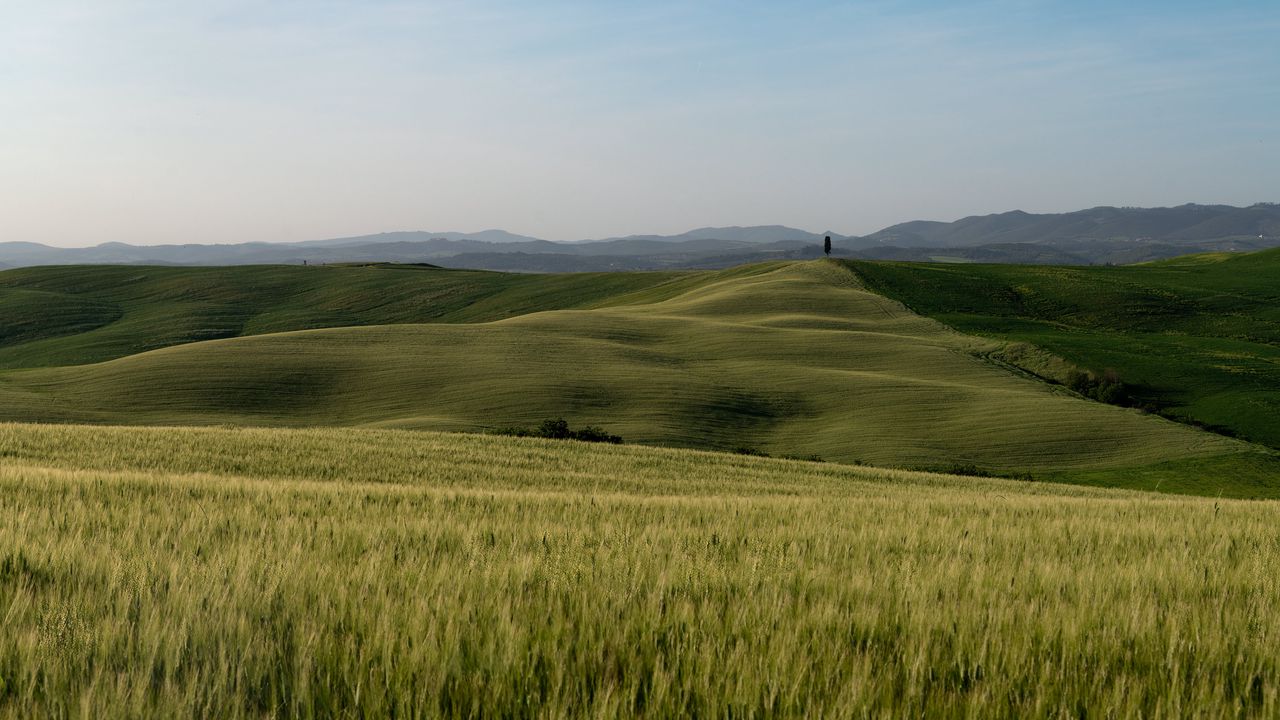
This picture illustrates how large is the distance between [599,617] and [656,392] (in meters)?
41.2

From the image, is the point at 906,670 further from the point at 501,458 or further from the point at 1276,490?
the point at 1276,490

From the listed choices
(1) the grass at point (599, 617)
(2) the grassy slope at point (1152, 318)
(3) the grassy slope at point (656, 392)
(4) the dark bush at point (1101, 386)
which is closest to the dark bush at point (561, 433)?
(3) the grassy slope at point (656, 392)

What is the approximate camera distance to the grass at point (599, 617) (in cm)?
240

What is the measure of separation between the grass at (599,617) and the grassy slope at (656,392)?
104 ft

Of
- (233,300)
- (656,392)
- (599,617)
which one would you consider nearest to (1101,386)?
(656,392)

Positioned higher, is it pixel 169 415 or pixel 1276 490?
pixel 169 415

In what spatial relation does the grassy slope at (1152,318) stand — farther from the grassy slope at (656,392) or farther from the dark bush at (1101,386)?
the grassy slope at (656,392)

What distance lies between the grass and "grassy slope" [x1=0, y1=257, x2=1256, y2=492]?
1253 inches

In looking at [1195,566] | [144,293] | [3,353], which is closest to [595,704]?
[1195,566]

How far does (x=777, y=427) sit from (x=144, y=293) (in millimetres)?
90756

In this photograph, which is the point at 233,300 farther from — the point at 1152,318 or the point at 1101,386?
the point at 1152,318

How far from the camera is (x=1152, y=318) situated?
7262 cm

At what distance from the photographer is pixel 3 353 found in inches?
2825

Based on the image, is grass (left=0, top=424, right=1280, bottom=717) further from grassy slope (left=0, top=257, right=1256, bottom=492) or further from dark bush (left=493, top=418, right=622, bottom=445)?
grassy slope (left=0, top=257, right=1256, bottom=492)
